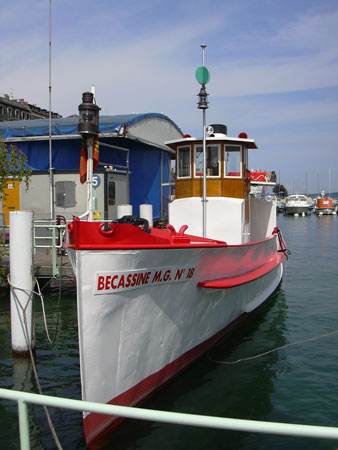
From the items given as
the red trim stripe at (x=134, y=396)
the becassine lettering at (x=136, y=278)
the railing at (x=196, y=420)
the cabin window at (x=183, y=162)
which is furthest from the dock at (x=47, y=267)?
the railing at (x=196, y=420)

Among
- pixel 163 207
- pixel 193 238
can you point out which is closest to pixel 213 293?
pixel 193 238

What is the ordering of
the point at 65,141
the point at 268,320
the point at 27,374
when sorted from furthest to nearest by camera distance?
the point at 65,141
the point at 268,320
the point at 27,374

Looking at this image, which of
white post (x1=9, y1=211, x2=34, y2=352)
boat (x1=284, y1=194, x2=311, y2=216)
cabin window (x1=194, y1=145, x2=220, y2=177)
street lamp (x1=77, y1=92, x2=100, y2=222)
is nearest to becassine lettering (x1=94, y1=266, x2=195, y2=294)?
street lamp (x1=77, y1=92, x2=100, y2=222)

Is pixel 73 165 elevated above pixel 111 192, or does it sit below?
above

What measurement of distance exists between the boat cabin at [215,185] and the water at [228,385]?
2308 millimetres

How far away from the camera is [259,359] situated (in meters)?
7.61

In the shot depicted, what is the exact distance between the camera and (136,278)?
5211 mm

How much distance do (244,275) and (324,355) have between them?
2007 millimetres

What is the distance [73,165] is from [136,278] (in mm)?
12334

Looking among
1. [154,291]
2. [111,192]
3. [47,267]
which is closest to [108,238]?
[154,291]

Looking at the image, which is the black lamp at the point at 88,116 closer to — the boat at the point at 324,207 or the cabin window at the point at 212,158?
the cabin window at the point at 212,158

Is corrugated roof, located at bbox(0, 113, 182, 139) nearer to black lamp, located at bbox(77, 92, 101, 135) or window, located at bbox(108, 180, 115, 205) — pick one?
window, located at bbox(108, 180, 115, 205)

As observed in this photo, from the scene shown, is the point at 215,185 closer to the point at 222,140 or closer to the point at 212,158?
the point at 212,158

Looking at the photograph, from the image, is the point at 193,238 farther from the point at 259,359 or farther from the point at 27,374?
the point at 27,374
